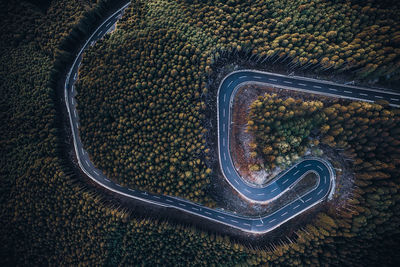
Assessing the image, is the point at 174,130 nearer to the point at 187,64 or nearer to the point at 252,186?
the point at 187,64

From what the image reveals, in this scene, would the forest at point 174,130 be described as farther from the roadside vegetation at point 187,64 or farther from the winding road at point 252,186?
the winding road at point 252,186

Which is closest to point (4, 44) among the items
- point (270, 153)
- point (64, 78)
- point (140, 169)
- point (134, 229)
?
point (64, 78)

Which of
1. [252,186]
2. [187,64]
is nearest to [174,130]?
[187,64]

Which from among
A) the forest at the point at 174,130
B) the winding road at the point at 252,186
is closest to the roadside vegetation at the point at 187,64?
the forest at the point at 174,130

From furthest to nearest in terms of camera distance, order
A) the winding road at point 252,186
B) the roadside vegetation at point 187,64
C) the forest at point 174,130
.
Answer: the winding road at point 252,186
the roadside vegetation at point 187,64
the forest at point 174,130

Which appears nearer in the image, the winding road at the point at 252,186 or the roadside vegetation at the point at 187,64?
the roadside vegetation at the point at 187,64

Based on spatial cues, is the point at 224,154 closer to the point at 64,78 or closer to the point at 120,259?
the point at 120,259

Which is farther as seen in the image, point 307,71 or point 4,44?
point 4,44
